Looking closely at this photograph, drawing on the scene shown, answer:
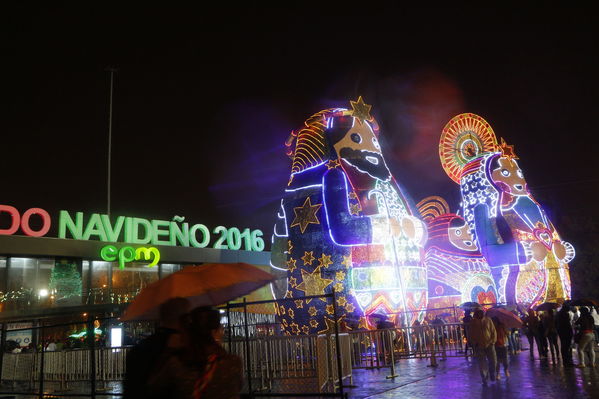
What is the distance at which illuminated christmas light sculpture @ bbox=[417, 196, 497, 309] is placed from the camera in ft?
105

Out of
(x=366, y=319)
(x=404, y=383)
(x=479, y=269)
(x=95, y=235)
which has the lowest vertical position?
(x=404, y=383)

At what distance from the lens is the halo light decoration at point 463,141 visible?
34344 millimetres

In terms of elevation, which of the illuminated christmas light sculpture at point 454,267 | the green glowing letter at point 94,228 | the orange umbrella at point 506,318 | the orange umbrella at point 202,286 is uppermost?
the green glowing letter at point 94,228

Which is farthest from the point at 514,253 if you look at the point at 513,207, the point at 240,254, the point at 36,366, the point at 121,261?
the point at 36,366

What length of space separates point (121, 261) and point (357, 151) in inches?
552

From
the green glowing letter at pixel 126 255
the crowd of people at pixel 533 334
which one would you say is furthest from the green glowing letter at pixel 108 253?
the crowd of people at pixel 533 334

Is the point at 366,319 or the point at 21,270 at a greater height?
the point at 21,270

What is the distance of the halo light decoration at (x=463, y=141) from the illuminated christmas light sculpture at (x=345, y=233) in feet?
43.3

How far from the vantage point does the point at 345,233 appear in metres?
20.7

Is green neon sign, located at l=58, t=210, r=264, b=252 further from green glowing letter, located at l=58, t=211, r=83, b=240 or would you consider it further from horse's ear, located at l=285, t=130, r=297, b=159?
horse's ear, located at l=285, t=130, r=297, b=159

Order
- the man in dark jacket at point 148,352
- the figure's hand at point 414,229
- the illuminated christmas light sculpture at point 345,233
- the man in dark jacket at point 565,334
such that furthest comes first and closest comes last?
the figure's hand at point 414,229 → the illuminated christmas light sculpture at point 345,233 → the man in dark jacket at point 565,334 → the man in dark jacket at point 148,352

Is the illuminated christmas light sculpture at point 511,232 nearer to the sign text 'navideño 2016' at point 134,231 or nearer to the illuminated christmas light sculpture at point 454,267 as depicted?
the illuminated christmas light sculpture at point 454,267

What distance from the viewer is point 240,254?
116ft

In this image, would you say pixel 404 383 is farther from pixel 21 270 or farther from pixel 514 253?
pixel 21 270
